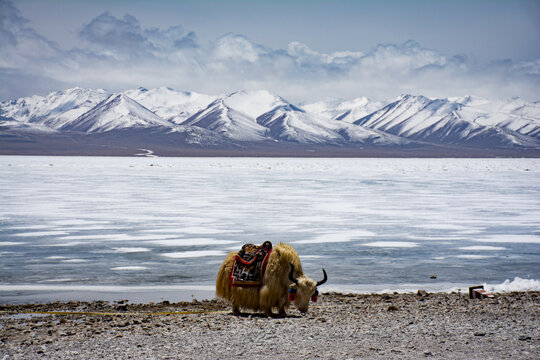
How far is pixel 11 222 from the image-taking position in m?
16.9

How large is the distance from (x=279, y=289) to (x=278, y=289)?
0.01 metres

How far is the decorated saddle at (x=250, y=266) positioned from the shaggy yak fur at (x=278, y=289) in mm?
51

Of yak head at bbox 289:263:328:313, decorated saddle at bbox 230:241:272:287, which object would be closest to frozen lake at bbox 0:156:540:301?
decorated saddle at bbox 230:241:272:287

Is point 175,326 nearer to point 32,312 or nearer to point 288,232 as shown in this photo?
point 32,312

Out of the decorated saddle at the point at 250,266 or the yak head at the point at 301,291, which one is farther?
the decorated saddle at the point at 250,266

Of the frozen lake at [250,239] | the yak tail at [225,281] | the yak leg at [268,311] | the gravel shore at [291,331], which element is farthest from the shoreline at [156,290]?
the yak leg at [268,311]

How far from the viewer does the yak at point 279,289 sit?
23.7ft

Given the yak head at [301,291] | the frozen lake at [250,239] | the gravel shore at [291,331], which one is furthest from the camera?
the frozen lake at [250,239]

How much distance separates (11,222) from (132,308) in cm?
1023

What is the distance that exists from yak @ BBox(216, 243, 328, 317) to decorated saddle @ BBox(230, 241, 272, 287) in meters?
0.05

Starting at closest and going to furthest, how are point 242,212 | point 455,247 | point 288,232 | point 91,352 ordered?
point 91,352, point 455,247, point 288,232, point 242,212

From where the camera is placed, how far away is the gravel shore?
578cm

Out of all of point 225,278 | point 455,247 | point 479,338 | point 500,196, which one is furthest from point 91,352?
point 500,196

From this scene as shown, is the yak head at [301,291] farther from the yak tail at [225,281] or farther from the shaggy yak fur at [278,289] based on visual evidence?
the yak tail at [225,281]
